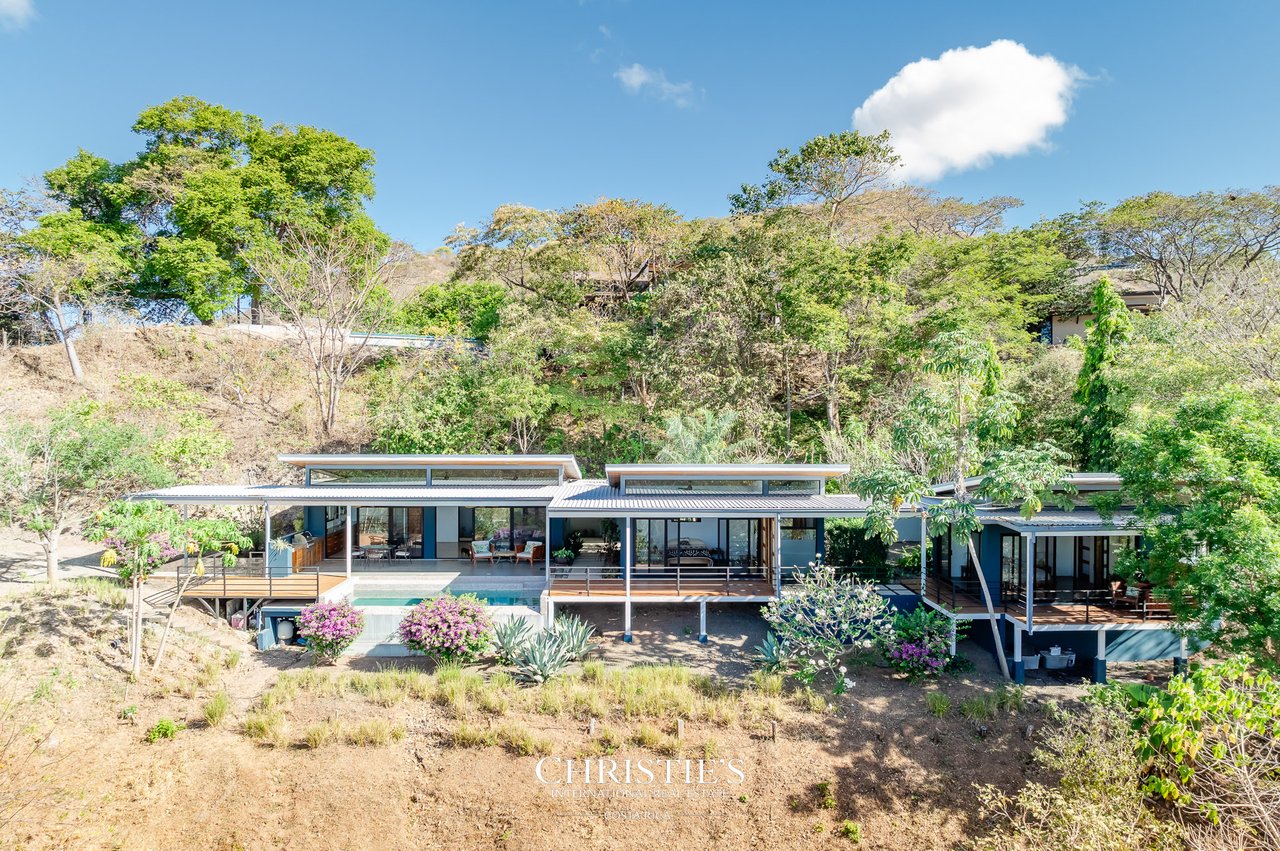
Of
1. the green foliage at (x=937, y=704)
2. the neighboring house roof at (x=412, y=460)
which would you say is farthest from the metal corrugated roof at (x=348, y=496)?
the green foliage at (x=937, y=704)

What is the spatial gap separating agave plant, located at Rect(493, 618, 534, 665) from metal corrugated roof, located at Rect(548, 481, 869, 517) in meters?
2.75

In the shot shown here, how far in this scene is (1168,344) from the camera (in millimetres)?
18062

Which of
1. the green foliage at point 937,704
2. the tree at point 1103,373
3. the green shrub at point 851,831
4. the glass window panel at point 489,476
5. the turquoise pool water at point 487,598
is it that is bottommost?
the green shrub at point 851,831

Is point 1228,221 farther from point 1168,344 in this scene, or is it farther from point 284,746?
point 284,746

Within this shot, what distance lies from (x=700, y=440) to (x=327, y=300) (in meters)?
19.2

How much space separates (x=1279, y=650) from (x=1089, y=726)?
9.08 ft

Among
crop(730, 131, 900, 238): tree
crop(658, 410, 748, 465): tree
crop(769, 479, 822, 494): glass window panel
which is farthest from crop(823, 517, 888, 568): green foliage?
crop(730, 131, 900, 238): tree

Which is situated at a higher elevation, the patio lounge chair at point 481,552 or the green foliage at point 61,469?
the green foliage at point 61,469

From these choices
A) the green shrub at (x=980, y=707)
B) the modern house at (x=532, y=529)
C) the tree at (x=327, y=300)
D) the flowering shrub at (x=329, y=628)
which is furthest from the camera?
the tree at (x=327, y=300)

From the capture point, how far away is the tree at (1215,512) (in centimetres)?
824

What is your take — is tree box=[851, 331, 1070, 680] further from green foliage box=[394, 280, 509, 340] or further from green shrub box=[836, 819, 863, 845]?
green foliage box=[394, 280, 509, 340]

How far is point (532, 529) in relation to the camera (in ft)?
60.0

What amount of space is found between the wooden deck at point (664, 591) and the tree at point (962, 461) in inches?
136

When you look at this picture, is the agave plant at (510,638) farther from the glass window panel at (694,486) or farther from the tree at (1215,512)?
the tree at (1215,512)
